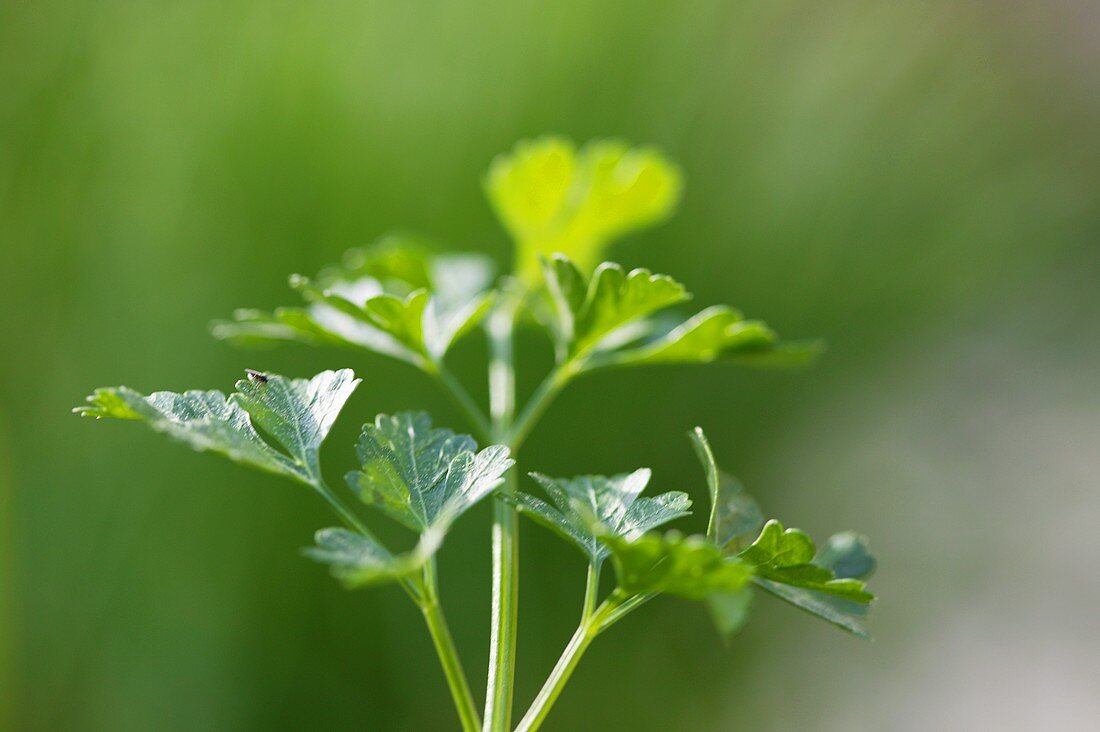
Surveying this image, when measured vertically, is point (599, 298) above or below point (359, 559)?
above

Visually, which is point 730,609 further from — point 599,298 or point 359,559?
point 599,298

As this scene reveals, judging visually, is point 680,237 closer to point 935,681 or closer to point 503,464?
point 935,681

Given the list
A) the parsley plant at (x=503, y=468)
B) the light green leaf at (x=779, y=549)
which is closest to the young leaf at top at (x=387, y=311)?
the parsley plant at (x=503, y=468)

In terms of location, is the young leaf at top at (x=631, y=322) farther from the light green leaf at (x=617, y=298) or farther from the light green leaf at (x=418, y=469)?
the light green leaf at (x=418, y=469)

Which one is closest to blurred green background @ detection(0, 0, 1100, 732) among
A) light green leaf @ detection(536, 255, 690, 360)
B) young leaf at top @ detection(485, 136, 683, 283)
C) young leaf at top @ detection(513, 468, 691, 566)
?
young leaf at top @ detection(485, 136, 683, 283)

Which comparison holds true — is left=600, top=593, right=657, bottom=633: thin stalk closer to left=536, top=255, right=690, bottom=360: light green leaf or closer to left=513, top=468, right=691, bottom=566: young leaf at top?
left=513, top=468, right=691, bottom=566: young leaf at top

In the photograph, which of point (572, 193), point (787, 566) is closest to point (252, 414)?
point (787, 566)

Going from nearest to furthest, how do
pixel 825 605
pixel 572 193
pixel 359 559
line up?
pixel 359 559
pixel 825 605
pixel 572 193

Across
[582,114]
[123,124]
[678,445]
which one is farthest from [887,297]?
[123,124]
